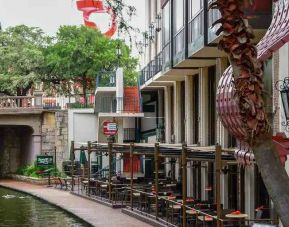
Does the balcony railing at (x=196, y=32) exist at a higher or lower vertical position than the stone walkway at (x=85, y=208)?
higher

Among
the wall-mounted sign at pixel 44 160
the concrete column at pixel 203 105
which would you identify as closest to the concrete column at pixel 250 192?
the concrete column at pixel 203 105

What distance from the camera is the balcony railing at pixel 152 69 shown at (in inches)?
1314

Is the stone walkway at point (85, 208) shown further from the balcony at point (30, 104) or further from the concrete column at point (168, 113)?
the balcony at point (30, 104)

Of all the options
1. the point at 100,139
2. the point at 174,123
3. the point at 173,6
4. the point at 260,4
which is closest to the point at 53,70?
the point at 100,139

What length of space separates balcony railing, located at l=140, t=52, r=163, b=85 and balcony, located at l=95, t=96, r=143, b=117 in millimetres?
2200

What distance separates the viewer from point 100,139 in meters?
Answer: 45.2

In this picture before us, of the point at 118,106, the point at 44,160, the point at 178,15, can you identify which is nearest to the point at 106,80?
the point at 118,106

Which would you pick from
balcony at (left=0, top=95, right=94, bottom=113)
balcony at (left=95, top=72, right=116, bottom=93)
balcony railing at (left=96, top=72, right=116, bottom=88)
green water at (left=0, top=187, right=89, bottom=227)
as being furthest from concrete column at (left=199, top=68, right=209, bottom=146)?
balcony at (left=0, top=95, right=94, bottom=113)

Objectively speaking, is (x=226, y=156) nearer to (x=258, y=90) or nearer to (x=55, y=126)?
(x=258, y=90)

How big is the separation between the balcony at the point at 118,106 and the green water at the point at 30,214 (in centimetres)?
916

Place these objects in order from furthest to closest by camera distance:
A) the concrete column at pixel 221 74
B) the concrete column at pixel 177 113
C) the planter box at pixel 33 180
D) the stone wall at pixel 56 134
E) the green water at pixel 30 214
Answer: the stone wall at pixel 56 134 < the planter box at pixel 33 180 < the concrete column at pixel 177 113 < the green water at pixel 30 214 < the concrete column at pixel 221 74

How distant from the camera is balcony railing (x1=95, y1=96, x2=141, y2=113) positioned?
143 ft

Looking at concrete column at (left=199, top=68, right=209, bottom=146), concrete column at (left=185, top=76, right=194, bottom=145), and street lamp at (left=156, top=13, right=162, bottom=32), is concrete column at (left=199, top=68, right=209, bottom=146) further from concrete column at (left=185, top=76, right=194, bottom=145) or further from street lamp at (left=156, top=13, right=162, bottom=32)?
street lamp at (left=156, top=13, right=162, bottom=32)

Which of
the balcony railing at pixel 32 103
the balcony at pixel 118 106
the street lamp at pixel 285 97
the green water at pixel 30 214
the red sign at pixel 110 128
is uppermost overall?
the balcony railing at pixel 32 103
